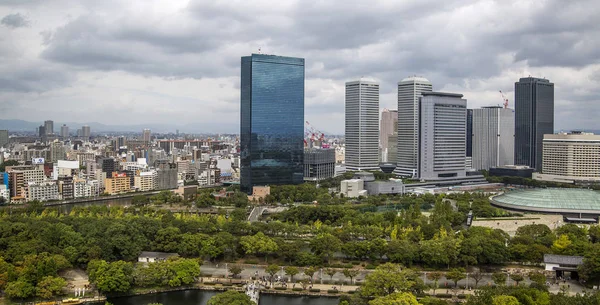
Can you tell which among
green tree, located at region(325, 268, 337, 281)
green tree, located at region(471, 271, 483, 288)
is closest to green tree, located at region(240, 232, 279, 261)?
green tree, located at region(325, 268, 337, 281)

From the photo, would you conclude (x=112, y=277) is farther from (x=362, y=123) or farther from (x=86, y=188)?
(x=362, y=123)

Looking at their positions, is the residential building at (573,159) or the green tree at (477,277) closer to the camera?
the green tree at (477,277)

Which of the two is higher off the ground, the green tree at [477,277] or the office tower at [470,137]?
the office tower at [470,137]

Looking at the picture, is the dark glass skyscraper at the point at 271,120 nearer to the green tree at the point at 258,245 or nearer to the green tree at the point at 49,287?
the green tree at the point at 258,245

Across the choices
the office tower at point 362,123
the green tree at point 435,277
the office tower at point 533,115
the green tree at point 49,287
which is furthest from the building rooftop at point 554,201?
the office tower at point 533,115

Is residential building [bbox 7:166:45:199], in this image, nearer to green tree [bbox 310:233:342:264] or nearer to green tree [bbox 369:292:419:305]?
green tree [bbox 310:233:342:264]

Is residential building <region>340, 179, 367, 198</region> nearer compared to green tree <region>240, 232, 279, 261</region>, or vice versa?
green tree <region>240, 232, 279, 261</region>
